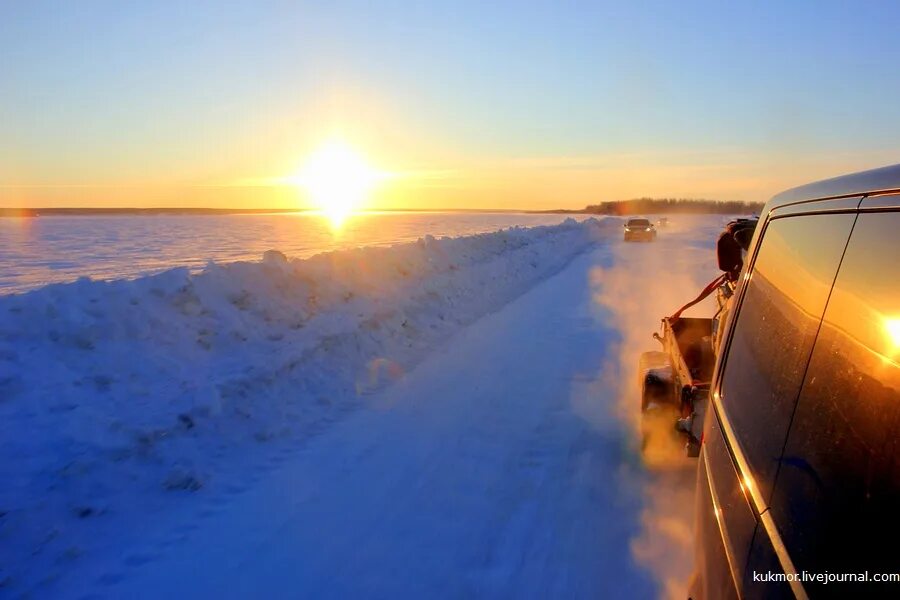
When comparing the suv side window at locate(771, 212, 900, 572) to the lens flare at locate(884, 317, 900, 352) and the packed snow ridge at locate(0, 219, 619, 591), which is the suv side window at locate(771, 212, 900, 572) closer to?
the lens flare at locate(884, 317, 900, 352)

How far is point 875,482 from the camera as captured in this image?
3.64 feet

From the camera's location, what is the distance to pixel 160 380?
5469 mm

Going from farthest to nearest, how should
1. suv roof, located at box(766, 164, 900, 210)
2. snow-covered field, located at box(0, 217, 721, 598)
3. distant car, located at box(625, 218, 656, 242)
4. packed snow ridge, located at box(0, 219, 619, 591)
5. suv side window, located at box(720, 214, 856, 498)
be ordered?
1. distant car, located at box(625, 218, 656, 242)
2. packed snow ridge, located at box(0, 219, 619, 591)
3. snow-covered field, located at box(0, 217, 721, 598)
4. suv side window, located at box(720, 214, 856, 498)
5. suv roof, located at box(766, 164, 900, 210)

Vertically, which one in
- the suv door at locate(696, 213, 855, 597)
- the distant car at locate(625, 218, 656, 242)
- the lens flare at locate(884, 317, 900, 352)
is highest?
the lens flare at locate(884, 317, 900, 352)

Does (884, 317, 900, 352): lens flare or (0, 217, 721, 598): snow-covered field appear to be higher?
(884, 317, 900, 352): lens flare

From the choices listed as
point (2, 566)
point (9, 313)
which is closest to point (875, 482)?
point (2, 566)

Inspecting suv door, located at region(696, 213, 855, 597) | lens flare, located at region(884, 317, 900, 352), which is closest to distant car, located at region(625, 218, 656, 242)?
suv door, located at region(696, 213, 855, 597)

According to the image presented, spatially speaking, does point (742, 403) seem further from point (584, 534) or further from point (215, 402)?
point (215, 402)

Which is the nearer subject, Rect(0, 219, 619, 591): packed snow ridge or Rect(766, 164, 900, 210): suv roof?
Rect(766, 164, 900, 210): suv roof

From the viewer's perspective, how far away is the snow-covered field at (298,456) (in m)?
3.35

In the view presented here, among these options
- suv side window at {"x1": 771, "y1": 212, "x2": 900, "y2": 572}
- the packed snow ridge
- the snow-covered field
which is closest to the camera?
suv side window at {"x1": 771, "y1": 212, "x2": 900, "y2": 572}

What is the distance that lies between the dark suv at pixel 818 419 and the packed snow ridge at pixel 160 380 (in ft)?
11.9

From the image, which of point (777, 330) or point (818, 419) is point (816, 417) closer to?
point (818, 419)

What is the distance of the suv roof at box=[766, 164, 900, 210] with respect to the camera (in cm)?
135
